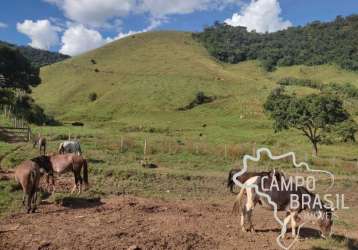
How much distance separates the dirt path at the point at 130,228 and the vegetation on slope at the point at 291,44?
378 feet

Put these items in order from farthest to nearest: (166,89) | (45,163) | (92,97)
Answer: (166,89) → (92,97) → (45,163)

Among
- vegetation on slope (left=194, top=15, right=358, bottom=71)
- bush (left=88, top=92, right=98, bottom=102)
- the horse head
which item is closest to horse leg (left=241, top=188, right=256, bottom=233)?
the horse head

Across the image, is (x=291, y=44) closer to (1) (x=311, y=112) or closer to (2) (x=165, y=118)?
(2) (x=165, y=118)

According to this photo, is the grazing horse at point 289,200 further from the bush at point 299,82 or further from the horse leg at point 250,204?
the bush at point 299,82

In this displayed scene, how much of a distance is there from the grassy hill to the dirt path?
30.7 meters

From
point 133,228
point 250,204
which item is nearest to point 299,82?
point 250,204

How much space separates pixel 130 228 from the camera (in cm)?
1014

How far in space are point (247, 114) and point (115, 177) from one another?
48369mm

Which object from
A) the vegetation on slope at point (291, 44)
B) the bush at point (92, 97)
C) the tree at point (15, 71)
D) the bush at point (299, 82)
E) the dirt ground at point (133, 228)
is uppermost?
the vegetation on slope at point (291, 44)

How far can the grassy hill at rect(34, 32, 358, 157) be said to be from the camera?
5744cm

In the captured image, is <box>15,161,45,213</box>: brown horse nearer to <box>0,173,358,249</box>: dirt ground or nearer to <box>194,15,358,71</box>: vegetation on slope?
<box>0,173,358,249</box>: dirt ground

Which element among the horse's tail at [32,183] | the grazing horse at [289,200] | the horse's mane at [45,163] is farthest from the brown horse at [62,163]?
the grazing horse at [289,200]

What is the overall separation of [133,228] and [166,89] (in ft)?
243

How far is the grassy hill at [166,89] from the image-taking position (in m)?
57.4
